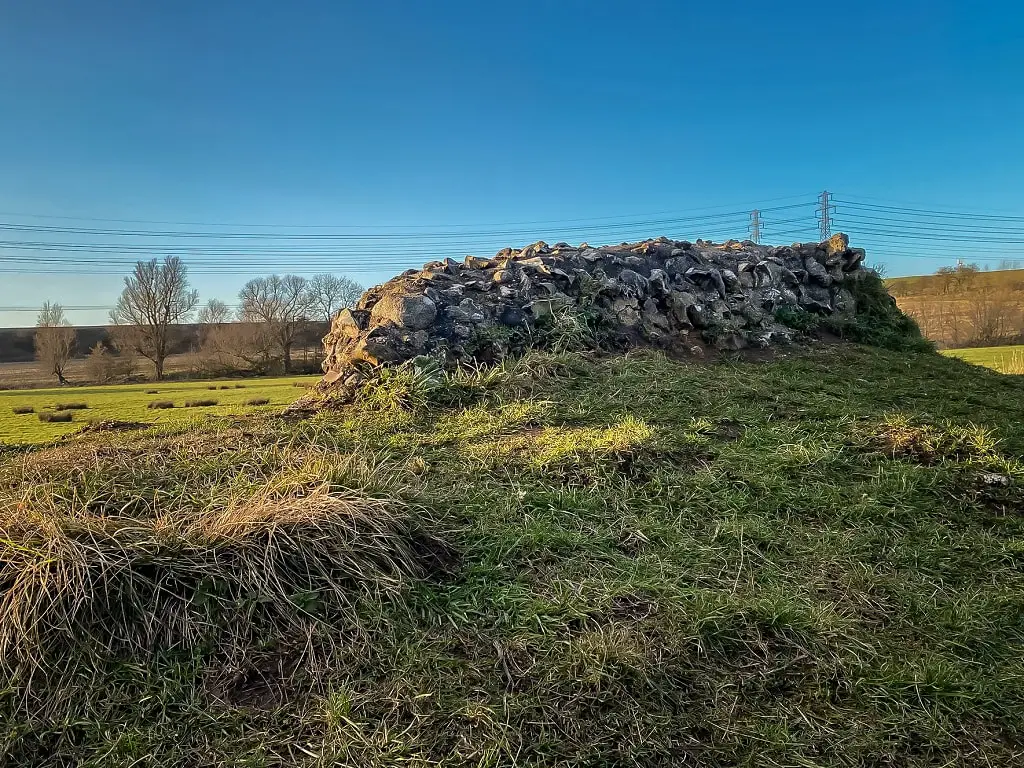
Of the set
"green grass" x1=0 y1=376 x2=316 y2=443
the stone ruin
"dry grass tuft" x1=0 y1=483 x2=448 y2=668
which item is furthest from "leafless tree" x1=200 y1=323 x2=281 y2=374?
"dry grass tuft" x1=0 y1=483 x2=448 y2=668

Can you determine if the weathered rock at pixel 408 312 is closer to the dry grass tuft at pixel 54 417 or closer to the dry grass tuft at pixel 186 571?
the dry grass tuft at pixel 54 417

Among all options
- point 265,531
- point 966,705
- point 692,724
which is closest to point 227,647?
point 265,531

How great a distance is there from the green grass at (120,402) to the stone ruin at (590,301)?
3.60 ft

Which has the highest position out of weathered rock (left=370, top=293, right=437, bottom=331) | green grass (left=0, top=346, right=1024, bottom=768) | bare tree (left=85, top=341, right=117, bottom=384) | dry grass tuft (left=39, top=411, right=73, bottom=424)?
Answer: weathered rock (left=370, top=293, right=437, bottom=331)

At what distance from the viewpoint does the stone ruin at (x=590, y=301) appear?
18.9 ft

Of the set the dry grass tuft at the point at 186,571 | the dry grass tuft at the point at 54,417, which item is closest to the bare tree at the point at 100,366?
the dry grass tuft at the point at 54,417

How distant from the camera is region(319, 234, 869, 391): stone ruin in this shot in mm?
5746

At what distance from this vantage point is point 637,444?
3830mm

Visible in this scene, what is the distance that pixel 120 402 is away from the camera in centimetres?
596

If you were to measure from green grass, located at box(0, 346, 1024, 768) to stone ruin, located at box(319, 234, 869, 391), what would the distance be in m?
2.12

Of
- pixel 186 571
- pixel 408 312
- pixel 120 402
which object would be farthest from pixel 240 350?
pixel 186 571

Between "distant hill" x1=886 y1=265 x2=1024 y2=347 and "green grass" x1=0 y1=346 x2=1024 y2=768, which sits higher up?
"distant hill" x1=886 y1=265 x2=1024 y2=347

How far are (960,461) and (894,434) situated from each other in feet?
1.36

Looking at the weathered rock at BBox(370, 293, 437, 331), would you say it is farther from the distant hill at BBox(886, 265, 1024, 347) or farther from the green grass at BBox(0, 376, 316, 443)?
the distant hill at BBox(886, 265, 1024, 347)
